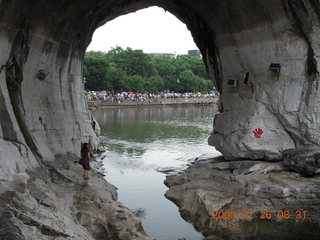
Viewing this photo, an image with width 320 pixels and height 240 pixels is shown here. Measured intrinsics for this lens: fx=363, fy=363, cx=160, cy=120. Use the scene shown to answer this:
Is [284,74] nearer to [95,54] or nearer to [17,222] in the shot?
[17,222]

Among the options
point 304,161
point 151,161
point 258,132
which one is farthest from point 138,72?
point 304,161

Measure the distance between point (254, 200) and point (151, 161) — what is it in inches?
292

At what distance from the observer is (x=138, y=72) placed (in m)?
53.8

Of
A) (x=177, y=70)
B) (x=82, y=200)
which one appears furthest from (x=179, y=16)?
(x=177, y=70)

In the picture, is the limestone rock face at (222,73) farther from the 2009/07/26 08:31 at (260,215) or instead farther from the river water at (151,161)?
the river water at (151,161)

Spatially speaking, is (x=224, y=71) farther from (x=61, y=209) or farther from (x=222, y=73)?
(x=61, y=209)

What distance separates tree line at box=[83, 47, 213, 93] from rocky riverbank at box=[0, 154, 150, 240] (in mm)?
36163

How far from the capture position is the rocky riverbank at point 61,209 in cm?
577

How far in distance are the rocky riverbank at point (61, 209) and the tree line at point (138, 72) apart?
1424 inches

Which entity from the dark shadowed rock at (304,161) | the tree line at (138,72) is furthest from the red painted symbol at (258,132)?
the tree line at (138,72)

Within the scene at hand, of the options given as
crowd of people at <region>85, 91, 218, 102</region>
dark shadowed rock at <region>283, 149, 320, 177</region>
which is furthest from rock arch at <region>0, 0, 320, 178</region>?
crowd of people at <region>85, 91, 218, 102</region>

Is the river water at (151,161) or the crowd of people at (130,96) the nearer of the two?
the river water at (151,161)

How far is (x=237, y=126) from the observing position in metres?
11.8

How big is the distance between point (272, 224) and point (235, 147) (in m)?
3.25
